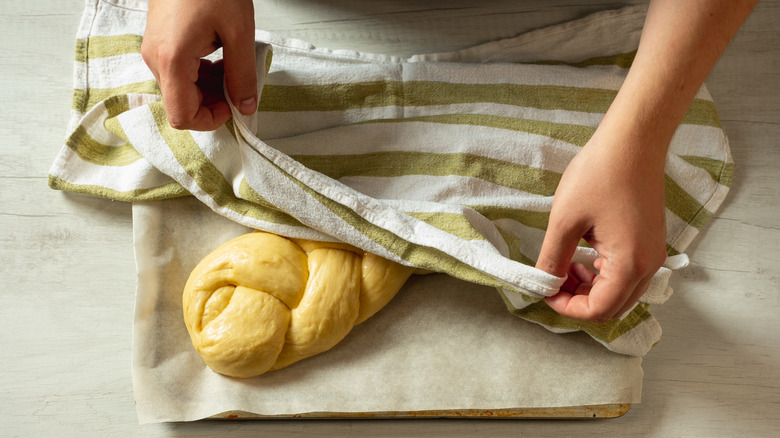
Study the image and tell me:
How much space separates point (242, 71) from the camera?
0.88m

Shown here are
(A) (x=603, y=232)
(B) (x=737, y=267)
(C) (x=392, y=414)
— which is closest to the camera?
(A) (x=603, y=232)

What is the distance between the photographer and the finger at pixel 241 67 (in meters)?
0.85

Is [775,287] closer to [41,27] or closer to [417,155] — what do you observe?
[417,155]

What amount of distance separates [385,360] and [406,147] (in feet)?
1.26

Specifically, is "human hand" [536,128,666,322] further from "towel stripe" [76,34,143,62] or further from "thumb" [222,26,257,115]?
"towel stripe" [76,34,143,62]

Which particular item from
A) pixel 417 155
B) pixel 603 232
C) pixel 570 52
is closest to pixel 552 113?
pixel 570 52

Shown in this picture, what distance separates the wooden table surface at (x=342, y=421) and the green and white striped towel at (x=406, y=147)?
0.07m

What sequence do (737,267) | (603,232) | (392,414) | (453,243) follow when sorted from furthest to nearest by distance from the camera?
(737,267), (392,414), (453,243), (603,232)

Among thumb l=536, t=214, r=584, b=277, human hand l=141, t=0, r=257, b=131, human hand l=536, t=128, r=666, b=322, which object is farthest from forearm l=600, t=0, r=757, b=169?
human hand l=141, t=0, r=257, b=131

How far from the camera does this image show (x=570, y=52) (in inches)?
47.0

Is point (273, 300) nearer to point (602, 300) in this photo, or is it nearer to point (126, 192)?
point (126, 192)

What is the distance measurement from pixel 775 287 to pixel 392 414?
0.77 metres

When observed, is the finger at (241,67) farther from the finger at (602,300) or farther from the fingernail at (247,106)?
the finger at (602,300)

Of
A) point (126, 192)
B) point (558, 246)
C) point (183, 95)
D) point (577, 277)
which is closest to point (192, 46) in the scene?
point (183, 95)
